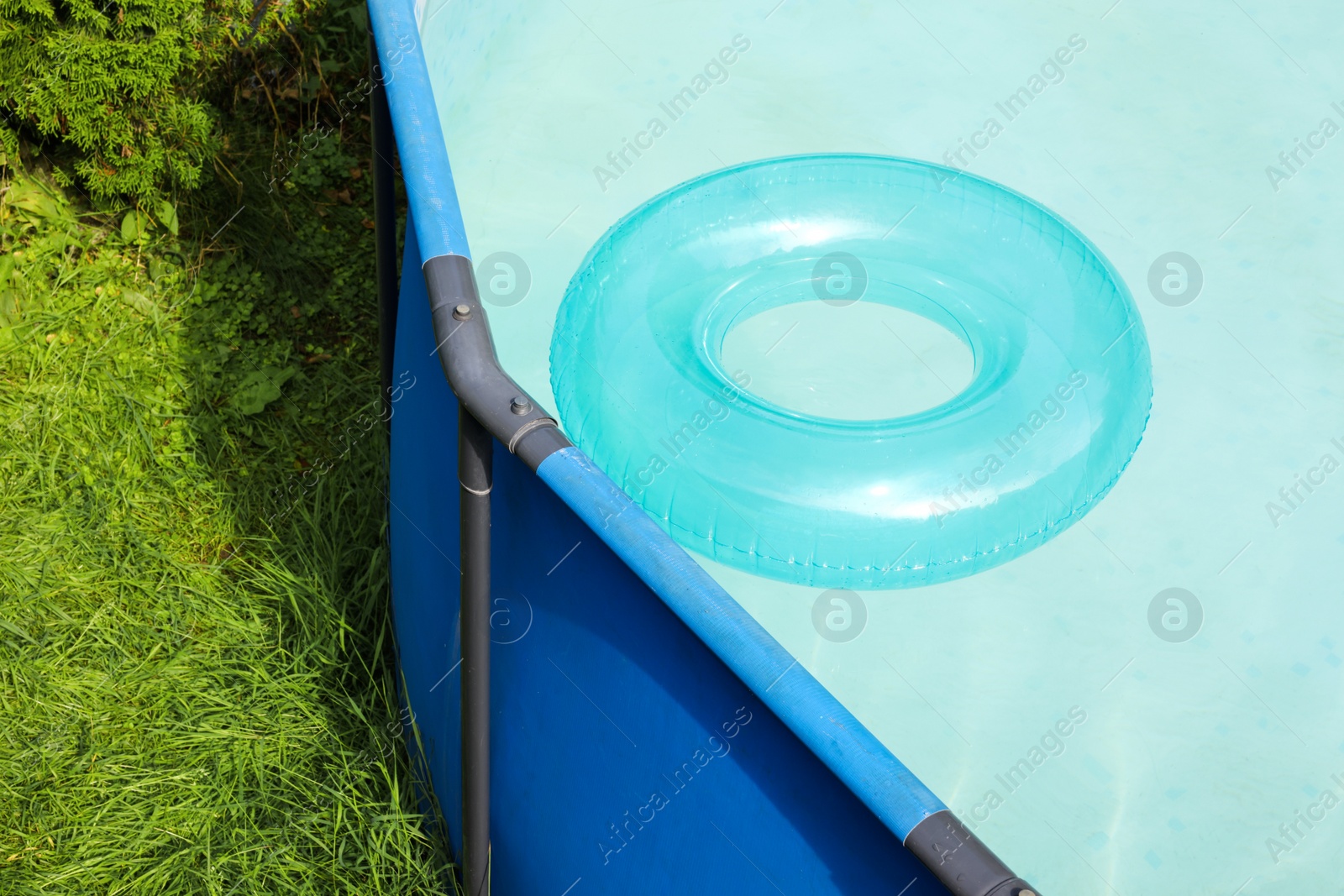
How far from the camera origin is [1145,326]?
142 inches

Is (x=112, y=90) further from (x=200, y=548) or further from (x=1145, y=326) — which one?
(x=1145, y=326)

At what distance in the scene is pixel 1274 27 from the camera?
4707 millimetres

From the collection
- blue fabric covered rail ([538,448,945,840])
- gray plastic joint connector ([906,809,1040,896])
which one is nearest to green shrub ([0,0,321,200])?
blue fabric covered rail ([538,448,945,840])

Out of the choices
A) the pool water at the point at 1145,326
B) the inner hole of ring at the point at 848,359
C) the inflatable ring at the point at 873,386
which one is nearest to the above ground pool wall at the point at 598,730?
the inflatable ring at the point at 873,386

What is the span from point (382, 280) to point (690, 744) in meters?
1.37

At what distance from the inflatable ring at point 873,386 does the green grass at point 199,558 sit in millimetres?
669

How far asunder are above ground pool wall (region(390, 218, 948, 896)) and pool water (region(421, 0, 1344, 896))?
41.5 inches

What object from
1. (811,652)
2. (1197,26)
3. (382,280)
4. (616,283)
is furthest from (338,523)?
(1197,26)

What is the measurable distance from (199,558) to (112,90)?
1311mm

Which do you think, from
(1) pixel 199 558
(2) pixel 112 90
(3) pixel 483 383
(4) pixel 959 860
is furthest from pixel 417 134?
(2) pixel 112 90

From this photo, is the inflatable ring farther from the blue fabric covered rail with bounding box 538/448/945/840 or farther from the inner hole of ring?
the blue fabric covered rail with bounding box 538/448/945/840

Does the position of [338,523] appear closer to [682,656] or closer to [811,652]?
[811,652]

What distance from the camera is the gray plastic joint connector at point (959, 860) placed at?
1.02 meters

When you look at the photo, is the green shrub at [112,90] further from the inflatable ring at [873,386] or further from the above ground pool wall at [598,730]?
the above ground pool wall at [598,730]
